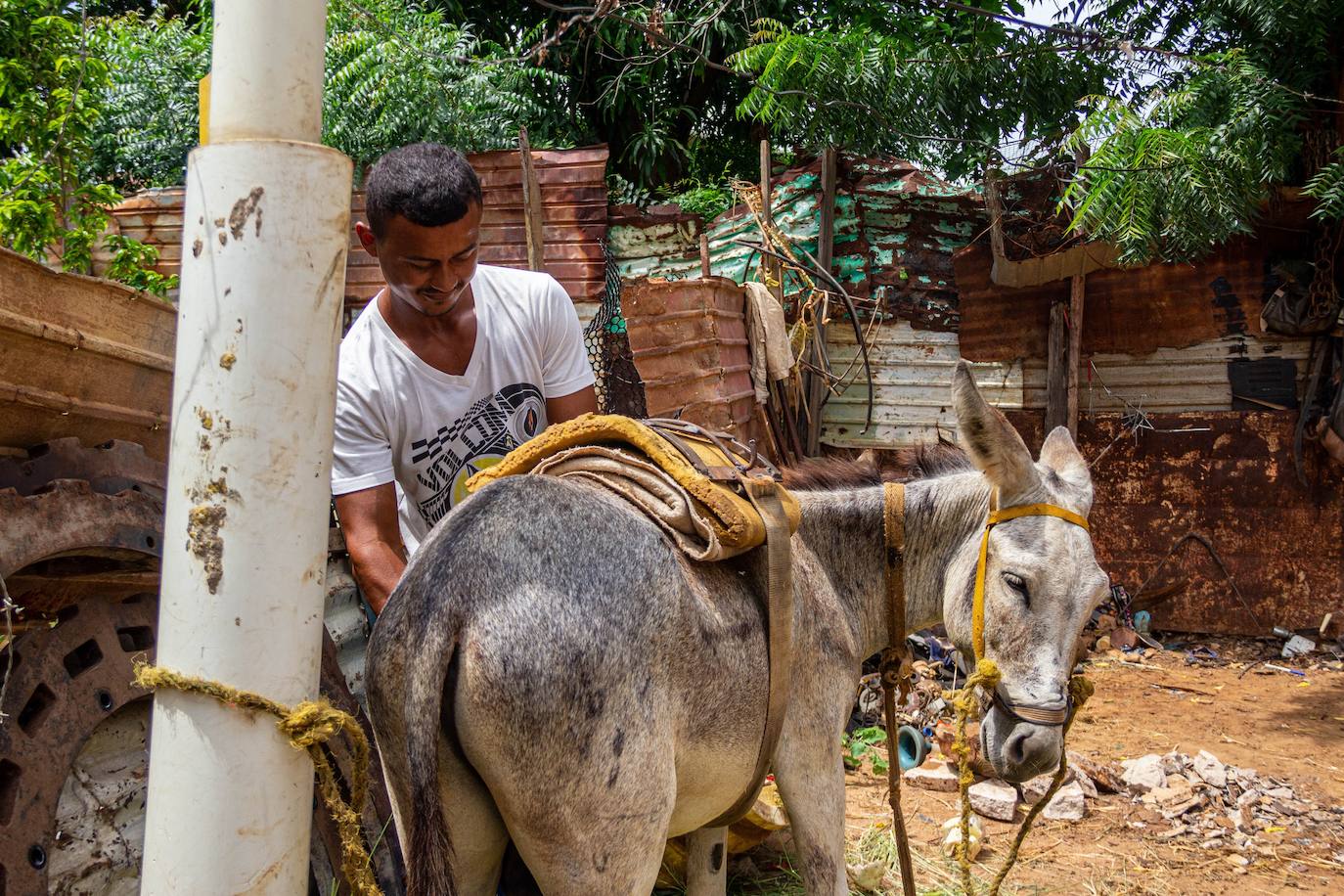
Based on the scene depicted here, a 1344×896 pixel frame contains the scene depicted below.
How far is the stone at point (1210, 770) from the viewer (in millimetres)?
5539

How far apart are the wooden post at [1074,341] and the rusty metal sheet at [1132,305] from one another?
0.13m

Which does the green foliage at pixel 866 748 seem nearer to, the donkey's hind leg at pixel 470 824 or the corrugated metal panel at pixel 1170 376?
the corrugated metal panel at pixel 1170 376

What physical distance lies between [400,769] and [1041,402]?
25.5 feet

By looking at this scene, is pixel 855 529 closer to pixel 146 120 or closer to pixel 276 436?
pixel 276 436

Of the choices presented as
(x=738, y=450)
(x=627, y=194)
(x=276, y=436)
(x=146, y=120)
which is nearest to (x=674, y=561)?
(x=738, y=450)

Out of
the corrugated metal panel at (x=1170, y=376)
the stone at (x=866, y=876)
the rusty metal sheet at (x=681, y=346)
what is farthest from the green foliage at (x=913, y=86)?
the stone at (x=866, y=876)

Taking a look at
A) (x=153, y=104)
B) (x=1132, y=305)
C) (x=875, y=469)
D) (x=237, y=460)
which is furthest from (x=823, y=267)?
(x=153, y=104)

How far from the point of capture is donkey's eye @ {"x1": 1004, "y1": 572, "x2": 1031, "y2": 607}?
112 inches

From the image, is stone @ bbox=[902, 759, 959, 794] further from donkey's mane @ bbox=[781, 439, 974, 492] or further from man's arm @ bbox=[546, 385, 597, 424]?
man's arm @ bbox=[546, 385, 597, 424]

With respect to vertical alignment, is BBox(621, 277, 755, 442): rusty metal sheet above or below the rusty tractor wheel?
above

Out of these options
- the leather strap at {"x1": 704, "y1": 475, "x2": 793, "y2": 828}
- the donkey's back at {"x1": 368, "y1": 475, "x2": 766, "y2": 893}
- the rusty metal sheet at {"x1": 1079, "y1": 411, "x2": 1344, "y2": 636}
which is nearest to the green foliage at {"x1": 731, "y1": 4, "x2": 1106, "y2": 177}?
the rusty metal sheet at {"x1": 1079, "y1": 411, "x2": 1344, "y2": 636}

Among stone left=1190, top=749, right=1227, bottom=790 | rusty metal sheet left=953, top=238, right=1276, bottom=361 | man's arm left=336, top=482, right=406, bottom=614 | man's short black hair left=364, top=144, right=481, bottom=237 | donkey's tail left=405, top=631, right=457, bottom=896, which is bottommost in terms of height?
stone left=1190, top=749, right=1227, bottom=790

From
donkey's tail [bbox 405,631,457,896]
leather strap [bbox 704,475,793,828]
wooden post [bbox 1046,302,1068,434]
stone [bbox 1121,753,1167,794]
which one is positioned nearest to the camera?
donkey's tail [bbox 405,631,457,896]

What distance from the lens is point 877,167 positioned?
8750 millimetres
